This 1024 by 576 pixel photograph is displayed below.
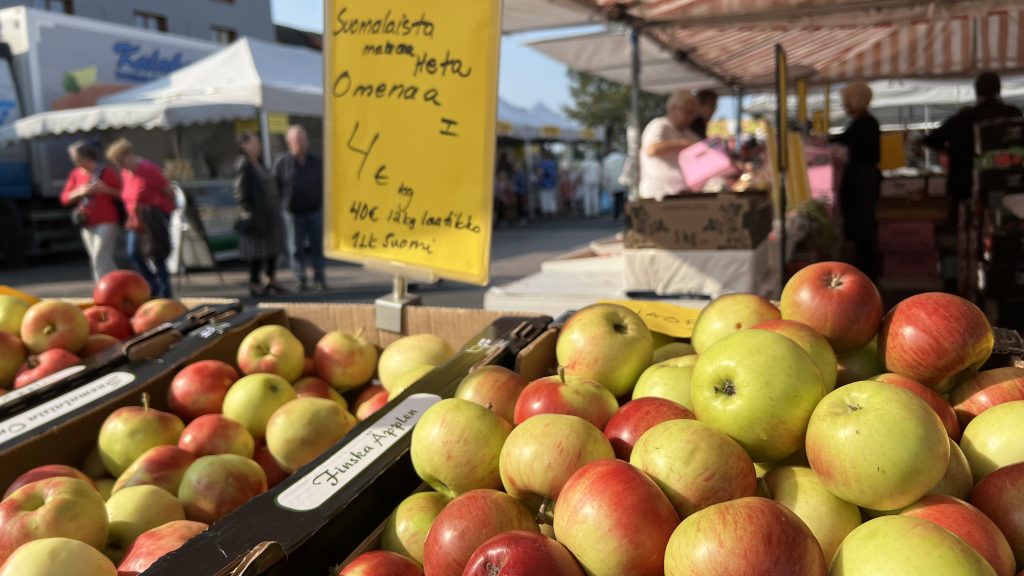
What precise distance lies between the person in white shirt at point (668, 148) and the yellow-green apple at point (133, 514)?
3649 mm

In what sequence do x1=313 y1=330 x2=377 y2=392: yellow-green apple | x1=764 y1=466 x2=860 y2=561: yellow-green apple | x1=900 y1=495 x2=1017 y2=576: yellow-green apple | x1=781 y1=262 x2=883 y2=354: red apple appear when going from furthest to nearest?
x1=313 y1=330 x2=377 y2=392: yellow-green apple < x1=781 y1=262 x2=883 y2=354: red apple < x1=764 y1=466 x2=860 y2=561: yellow-green apple < x1=900 y1=495 x2=1017 y2=576: yellow-green apple

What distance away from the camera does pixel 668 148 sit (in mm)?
4613

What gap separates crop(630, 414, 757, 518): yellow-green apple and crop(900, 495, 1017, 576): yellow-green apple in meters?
0.25

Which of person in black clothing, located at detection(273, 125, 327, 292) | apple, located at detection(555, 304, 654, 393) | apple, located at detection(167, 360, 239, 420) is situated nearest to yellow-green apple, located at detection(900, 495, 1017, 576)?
apple, located at detection(555, 304, 654, 393)

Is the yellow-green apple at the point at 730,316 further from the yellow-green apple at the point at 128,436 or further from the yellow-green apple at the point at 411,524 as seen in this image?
the yellow-green apple at the point at 128,436

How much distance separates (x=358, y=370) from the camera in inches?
91.7

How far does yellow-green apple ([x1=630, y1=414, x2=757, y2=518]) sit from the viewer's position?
1187mm

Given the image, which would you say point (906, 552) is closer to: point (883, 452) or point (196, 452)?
point (883, 452)

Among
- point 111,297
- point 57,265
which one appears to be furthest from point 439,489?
point 57,265

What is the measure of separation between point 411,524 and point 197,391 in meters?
1.04

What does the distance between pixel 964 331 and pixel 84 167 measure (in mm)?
7257

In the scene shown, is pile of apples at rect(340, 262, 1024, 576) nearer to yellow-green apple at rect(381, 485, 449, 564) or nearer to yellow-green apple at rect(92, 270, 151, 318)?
yellow-green apple at rect(381, 485, 449, 564)

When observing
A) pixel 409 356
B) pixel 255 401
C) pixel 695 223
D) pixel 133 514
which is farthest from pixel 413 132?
pixel 695 223

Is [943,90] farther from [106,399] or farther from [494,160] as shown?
[106,399]
